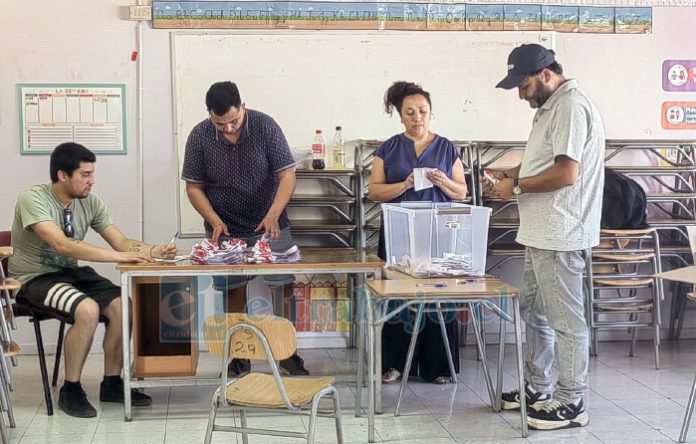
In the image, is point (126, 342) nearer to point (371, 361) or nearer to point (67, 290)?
point (67, 290)

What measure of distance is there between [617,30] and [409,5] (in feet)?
4.79

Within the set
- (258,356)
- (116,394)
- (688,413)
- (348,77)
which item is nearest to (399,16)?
(348,77)

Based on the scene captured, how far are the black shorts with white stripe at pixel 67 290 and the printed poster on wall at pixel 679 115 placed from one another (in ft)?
12.8

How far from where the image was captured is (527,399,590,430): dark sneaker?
3850mm

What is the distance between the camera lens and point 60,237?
13.7 ft

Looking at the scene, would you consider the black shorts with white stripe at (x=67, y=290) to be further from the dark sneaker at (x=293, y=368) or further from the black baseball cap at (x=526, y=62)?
the black baseball cap at (x=526, y=62)

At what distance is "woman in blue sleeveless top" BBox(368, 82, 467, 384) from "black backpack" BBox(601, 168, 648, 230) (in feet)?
3.97

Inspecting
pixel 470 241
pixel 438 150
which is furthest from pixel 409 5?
pixel 470 241

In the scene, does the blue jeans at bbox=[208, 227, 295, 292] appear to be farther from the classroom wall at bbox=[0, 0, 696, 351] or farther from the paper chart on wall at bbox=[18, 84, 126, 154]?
the paper chart on wall at bbox=[18, 84, 126, 154]

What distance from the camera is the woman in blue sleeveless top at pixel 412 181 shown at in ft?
14.9

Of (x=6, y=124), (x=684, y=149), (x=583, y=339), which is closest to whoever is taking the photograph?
(x=583, y=339)

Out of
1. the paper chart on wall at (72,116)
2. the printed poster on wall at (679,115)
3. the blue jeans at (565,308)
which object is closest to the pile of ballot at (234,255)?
the blue jeans at (565,308)

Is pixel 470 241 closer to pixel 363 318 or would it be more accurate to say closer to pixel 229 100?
pixel 363 318

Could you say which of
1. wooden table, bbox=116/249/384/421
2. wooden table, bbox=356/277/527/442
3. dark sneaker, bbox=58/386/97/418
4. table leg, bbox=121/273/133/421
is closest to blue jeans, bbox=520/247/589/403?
wooden table, bbox=356/277/527/442
